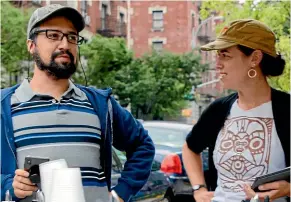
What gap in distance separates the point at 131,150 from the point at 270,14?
12583mm

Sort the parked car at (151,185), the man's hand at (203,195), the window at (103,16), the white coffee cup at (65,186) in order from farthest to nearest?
the window at (103,16), the parked car at (151,185), the man's hand at (203,195), the white coffee cup at (65,186)

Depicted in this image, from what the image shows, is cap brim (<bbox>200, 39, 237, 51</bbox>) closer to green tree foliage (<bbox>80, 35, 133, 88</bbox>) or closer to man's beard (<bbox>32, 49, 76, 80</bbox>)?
man's beard (<bbox>32, 49, 76, 80</bbox>)

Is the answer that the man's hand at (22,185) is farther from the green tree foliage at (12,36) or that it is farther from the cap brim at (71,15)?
the green tree foliage at (12,36)

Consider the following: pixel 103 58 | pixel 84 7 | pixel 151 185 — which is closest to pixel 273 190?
pixel 151 185

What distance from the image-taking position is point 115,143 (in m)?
2.80

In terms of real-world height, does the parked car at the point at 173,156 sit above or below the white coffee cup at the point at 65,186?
below

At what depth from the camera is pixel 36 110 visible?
245 centimetres

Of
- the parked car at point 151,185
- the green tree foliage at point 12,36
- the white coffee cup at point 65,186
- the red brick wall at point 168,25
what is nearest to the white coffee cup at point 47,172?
the white coffee cup at point 65,186

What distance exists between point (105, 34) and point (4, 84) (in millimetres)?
14349

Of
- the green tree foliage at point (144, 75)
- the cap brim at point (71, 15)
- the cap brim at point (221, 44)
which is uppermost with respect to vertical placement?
the cap brim at point (71, 15)

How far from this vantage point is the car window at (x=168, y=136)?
909cm

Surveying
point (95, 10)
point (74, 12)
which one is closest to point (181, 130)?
point (74, 12)

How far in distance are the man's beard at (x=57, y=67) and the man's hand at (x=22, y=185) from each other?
1.68 ft

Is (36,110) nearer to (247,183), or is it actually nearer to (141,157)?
(141,157)
